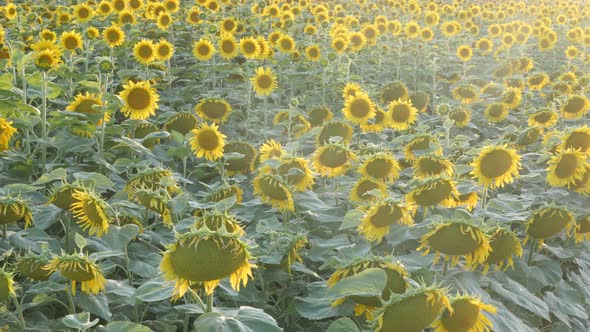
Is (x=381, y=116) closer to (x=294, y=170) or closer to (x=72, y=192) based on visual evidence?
(x=294, y=170)

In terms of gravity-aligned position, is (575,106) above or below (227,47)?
above

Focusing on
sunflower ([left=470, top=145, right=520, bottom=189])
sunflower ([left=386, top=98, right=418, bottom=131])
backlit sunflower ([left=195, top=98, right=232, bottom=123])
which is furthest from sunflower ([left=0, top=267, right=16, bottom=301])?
sunflower ([left=386, top=98, right=418, bottom=131])

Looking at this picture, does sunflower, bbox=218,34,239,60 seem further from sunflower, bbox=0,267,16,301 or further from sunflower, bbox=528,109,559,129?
sunflower, bbox=0,267,16,301

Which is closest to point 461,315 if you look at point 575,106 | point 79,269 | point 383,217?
point 383,217

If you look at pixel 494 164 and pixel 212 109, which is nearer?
pixel 494 164

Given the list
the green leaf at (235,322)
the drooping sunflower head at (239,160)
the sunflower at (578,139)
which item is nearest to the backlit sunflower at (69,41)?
the drooping sunflower head at (239,160)

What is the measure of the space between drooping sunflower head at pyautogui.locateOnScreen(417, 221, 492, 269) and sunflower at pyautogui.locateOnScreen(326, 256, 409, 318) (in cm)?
24

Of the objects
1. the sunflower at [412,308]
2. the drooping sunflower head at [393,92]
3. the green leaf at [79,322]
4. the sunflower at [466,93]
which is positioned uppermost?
the sunflower at [412,308]

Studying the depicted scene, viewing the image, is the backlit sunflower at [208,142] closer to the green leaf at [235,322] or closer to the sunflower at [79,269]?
the sunflower at [79,269]

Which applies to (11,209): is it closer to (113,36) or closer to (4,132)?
(4,132)

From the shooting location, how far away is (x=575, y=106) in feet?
15.7

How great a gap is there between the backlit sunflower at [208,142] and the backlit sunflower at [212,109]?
0.92 meters

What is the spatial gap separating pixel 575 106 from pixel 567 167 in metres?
1.97

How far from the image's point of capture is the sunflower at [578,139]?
10.4 feet
